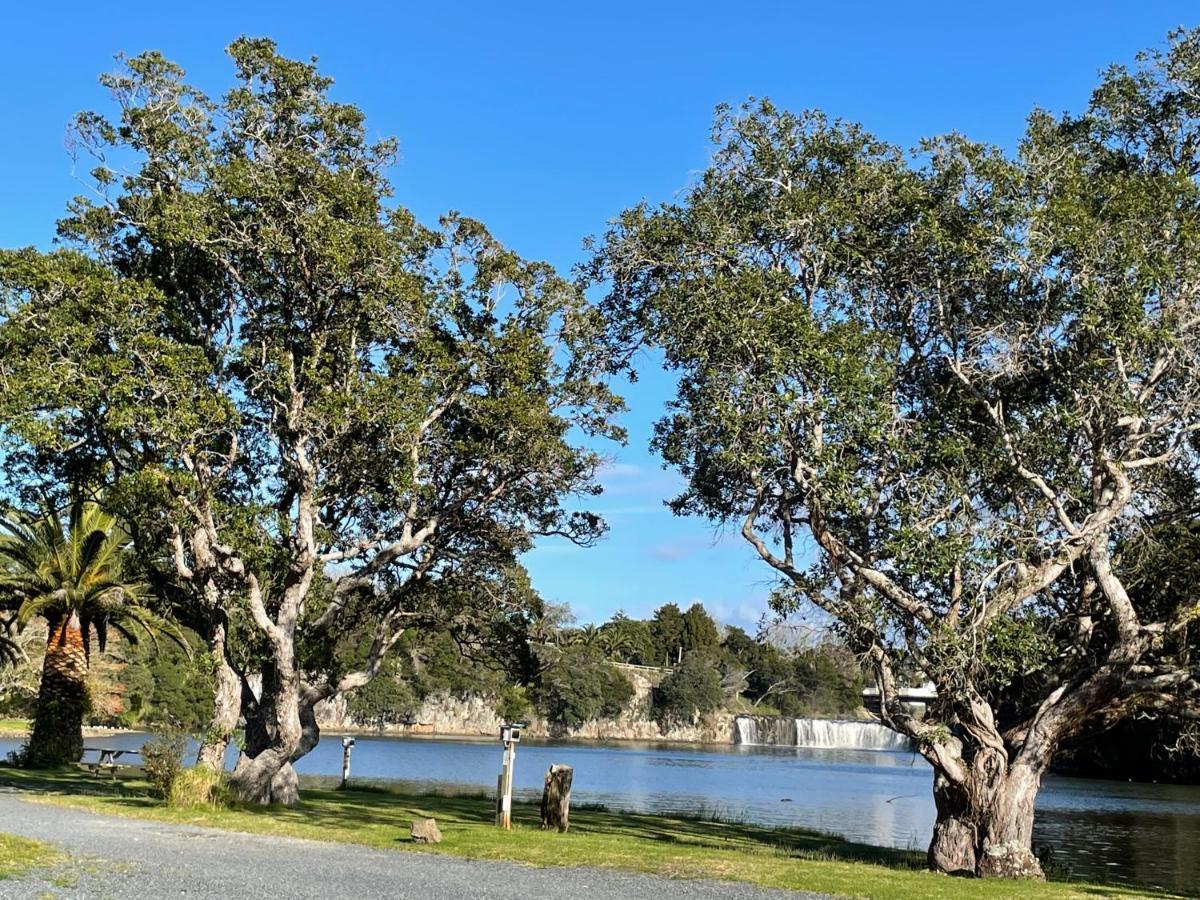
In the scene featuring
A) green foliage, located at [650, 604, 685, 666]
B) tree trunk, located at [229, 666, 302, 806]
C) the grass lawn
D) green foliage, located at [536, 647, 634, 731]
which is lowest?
the grass lawn

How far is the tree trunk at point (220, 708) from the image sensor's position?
2177cm

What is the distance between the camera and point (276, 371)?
23.4 m

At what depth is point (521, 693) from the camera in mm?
107000

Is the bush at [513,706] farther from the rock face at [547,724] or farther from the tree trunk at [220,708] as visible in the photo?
the tree trunk at [220,708]

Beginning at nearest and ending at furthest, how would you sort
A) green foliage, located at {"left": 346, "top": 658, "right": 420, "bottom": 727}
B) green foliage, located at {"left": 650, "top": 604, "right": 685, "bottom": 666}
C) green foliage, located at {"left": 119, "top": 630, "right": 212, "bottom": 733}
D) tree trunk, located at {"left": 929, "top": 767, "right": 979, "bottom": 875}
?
tree trunk, located at {"left": 929, "top": 767, "right": 979, "bottom": 875}, green foliage, located at {"left": 119, "top": 630, "right": 212, "bottom": 733}, green foliage, located at {"left": 346, "top": 658, "right": 420, "bottom": 727}, green foliage, located at {"left": 650, "top": 604, "right": 685, "bottom": 666}

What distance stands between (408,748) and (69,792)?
2343 inches

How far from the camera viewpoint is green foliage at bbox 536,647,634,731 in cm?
11112

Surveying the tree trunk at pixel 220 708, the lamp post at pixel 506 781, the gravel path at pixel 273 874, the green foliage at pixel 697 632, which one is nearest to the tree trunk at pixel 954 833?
the gravel path at pixel 273 874

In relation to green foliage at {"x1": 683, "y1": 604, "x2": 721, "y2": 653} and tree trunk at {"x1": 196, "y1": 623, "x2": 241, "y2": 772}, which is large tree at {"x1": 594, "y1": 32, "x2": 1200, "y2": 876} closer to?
tree trunk at {"x1": 196, "y1": 623, "x2": 241, "y2": 772}

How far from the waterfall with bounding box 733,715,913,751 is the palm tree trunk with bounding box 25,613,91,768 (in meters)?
101

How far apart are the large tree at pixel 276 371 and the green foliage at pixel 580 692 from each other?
85200 mm

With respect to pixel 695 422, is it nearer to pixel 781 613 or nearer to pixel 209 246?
pixel 781 613

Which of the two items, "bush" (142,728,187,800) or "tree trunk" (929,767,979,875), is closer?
"tree trunk" (929,767,979,875)

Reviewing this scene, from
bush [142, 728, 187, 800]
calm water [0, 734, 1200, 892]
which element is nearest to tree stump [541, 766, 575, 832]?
bush [142, 728, 187, 800]
